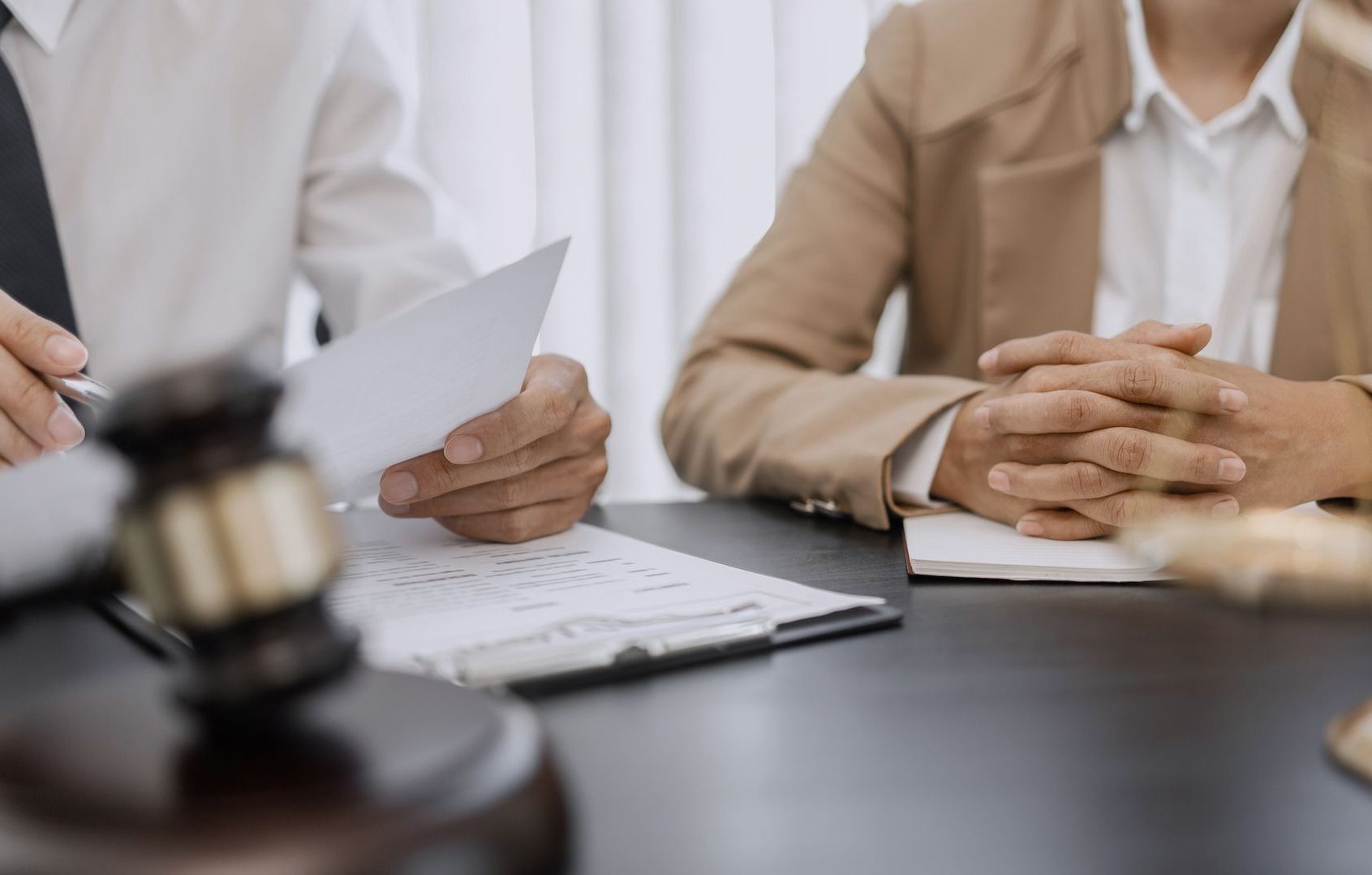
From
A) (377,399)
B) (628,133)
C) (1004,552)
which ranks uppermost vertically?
(628,133)

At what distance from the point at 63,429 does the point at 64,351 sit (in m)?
0.05

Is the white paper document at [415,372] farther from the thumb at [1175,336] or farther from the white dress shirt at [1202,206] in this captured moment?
the white dress shirt at [1202,206]

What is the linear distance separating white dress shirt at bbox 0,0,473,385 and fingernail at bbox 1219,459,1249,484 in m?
0.76

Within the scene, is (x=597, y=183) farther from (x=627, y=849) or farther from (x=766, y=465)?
(x=627, y=849)

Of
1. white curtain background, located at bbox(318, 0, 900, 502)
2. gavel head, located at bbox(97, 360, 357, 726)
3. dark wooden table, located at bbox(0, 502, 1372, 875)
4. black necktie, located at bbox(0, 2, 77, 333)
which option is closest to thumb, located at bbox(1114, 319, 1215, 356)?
dark wooden table, located at bbox(0, 502, 1372, 875)

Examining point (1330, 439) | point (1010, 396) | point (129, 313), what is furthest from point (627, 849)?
point (129, 313)

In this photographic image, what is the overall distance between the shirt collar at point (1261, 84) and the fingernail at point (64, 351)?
986 millimetres

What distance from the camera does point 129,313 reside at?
3.60ft

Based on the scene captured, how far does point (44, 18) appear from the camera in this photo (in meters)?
1.02

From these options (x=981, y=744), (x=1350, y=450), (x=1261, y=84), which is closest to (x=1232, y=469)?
(x=1350, y=450)

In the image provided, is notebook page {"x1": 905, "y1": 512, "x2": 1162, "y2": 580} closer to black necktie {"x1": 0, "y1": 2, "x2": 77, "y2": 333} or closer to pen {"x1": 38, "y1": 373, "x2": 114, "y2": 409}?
pen {"x1": 38, "y1": 373, "x2": 114, "y2": 409}

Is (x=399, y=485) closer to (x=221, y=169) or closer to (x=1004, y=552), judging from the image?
(x=1004, y=552)

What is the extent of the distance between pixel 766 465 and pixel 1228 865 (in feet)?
2.04

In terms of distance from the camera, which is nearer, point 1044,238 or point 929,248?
point 1044,238
